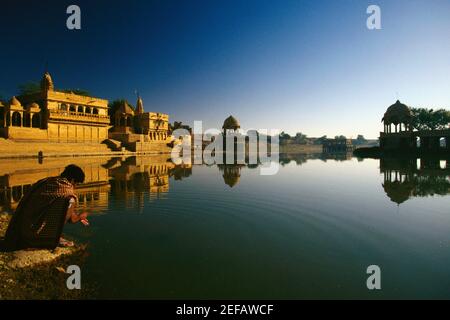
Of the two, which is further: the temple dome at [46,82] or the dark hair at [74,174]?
the temple dome at [46,82]

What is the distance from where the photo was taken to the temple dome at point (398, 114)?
159ft

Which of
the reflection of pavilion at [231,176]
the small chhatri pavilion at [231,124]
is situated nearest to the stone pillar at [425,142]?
the reflection of pavilion at [231,176]

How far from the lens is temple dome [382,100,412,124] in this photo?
1903 inches

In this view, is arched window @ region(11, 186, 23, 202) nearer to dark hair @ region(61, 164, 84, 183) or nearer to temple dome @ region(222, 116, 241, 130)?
dark hair @ region(61, 164, 84, 183)

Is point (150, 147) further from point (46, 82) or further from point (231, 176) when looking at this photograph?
point (231, 176)

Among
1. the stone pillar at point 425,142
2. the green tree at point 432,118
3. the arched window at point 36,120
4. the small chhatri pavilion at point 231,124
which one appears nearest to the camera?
the arched window at point 36,120

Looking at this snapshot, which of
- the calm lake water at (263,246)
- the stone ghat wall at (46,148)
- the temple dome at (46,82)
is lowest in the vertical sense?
the calm lake water at (263,246)

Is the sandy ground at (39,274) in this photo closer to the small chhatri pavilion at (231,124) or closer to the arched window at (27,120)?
the arched window at (27,120)

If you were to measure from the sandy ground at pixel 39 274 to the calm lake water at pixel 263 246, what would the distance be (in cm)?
29

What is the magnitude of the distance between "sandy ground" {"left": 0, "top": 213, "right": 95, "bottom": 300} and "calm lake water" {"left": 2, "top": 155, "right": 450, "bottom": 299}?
29 centimetres

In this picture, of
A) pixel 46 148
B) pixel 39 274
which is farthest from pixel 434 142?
pixel 46 148
